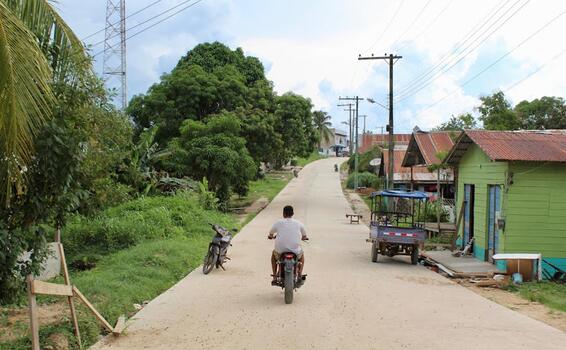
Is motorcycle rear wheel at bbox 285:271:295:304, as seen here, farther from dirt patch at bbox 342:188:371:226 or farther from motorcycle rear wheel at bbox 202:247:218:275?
dirt patch at bbox 342:188:371:226

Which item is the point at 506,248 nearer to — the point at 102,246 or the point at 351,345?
the point at 351,345

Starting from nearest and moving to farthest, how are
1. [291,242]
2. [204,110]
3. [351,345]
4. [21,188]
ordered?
[21,188], [351,345], [291,242], [204,110]

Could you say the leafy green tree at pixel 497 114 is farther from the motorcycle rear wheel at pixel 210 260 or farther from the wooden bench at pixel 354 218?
the motorcycle rear wheel at pixel 210 260

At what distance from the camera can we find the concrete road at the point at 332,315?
24.1 feet

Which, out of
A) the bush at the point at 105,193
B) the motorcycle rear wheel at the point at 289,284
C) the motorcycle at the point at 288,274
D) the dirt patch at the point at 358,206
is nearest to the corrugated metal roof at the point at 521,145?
the motorcycle at the point at 288,274

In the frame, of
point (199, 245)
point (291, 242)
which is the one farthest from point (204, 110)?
point (291, 242)

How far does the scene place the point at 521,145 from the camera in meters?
15.7

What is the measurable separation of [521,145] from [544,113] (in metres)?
33.5

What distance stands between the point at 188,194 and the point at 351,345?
62.1ft

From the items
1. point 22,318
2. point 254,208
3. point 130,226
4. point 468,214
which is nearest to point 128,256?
point 130,226

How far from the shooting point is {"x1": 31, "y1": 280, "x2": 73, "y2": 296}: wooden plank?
19.2 feet

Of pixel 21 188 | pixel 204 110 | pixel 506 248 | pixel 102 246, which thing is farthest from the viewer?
pixel 204 110

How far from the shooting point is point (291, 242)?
393 inches

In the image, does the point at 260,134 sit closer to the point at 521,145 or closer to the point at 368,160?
the point at 521,145
